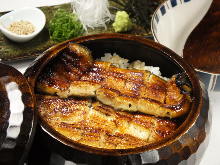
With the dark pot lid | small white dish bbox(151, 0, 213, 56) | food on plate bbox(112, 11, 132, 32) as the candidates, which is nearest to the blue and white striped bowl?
small white dish bbox(151, 0, 213, 56)

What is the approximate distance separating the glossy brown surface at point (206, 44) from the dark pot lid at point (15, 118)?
3.96 feet

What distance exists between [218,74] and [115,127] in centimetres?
77

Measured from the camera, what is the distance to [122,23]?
2674 mm

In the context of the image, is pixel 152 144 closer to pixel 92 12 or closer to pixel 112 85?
pixel 112 85

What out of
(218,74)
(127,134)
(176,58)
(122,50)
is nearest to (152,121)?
(127,134)

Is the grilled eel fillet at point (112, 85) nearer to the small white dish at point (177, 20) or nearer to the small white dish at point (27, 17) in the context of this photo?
the small white dish at point (177, 20)

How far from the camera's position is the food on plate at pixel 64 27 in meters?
2.60

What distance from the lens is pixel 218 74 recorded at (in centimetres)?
195

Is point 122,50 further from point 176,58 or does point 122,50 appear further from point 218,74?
point 218,74

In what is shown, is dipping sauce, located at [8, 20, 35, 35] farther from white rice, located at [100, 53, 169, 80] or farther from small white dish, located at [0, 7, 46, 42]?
white rice, located at [100, 53, 169, 80]

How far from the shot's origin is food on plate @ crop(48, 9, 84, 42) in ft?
8.52

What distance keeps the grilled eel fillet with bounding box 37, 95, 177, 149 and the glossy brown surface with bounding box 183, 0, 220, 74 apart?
2.58 ft

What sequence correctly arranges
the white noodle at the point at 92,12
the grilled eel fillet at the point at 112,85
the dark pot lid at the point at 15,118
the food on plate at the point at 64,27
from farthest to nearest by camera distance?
the white noodle at the point at 92,12, the food on plate at the point at 64,27, the grilled eel fillet at the point at 112,85, the dark pot lid at the point at 15,118

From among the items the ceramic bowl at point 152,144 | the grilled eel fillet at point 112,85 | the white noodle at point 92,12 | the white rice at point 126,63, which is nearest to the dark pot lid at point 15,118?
the ceramic bowl at point 152,144
